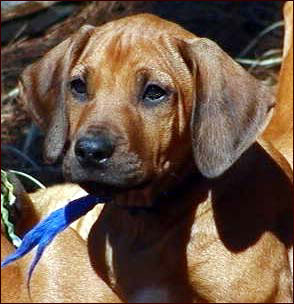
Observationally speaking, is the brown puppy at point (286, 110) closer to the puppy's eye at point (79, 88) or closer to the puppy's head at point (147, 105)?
the puppy's head at point (147, 105)

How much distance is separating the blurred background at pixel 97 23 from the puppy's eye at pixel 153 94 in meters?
2.55

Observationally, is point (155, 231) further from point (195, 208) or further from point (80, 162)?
point (80, 162)

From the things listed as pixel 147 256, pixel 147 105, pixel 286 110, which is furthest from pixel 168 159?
pixel 286 110

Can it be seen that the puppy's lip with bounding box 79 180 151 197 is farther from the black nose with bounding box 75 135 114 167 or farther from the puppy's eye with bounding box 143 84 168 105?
the puppy's eye with bounding box 143 84 168 105

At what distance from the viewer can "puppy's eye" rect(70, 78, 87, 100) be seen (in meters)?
4.42

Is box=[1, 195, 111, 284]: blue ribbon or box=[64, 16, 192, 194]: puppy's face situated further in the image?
box=[64, 16, 192, 194]: puppy's face

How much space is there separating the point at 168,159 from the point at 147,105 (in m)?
0.25

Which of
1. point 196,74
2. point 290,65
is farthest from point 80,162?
point 290,65

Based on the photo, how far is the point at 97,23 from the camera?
746 centimetres

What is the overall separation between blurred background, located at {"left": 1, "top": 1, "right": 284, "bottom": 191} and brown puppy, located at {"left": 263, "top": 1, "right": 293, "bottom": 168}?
124 cm

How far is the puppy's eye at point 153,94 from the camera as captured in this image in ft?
14.2

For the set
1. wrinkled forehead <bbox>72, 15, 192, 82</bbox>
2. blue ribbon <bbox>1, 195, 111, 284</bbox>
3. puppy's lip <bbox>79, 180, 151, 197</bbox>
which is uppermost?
wrinkled forehead <bbox>72, 15, 192, 82</bbox>

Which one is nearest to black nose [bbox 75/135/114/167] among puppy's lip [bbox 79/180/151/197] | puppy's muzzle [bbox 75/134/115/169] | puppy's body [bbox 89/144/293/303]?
puppy's muzzle [bbox 75/134/115/169]

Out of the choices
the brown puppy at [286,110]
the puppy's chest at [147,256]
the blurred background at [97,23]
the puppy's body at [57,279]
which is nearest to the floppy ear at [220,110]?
the puppy's chest at [147,256]
